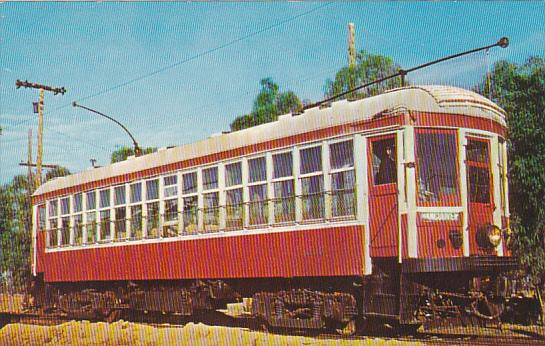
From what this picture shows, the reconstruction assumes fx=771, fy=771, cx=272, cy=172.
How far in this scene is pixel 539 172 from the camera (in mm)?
14062

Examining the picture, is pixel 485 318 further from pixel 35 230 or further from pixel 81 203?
pixel 35 230

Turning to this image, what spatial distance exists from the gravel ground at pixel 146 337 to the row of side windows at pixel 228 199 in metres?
1.90

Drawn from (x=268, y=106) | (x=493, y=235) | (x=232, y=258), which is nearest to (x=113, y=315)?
(x=232, y=258)

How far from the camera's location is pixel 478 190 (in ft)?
37.9

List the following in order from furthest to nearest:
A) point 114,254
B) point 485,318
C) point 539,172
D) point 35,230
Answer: point 35,230 < point 114,254 < point 539,172 < point 485,318

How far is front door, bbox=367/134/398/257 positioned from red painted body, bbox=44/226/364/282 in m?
0.26

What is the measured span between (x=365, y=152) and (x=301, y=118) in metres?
1.60

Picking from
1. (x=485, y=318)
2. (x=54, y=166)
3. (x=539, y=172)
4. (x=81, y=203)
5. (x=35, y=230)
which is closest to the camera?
(x=485, y=318)

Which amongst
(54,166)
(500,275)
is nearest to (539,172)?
(500,275)

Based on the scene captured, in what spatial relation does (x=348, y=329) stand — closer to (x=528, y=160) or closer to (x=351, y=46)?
(x=528, y=160)

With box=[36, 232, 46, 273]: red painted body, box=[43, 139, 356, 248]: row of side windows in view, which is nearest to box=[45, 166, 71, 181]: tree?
box=[36, 232, 46, 273]: red painted body

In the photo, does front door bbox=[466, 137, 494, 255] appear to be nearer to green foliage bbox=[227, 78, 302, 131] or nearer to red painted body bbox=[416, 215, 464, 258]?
red painted body bbox=[416, 215, 464, 258]

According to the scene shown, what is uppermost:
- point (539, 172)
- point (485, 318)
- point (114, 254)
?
point (539, 172)

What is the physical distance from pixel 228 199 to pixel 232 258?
1.05m
